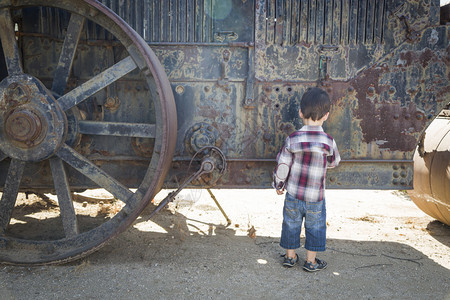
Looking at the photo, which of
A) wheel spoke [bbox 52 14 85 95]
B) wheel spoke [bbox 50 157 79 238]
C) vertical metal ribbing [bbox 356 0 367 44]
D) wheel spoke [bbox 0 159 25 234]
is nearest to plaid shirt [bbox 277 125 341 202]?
vertical metal ribbing [bbox 356 0 367 44]

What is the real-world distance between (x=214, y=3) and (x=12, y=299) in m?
2.49

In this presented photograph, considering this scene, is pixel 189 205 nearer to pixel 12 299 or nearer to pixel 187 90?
pixel 187 90

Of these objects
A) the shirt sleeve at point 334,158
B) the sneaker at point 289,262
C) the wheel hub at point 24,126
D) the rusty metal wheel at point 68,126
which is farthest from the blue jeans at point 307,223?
the wheel hub at point 24,126

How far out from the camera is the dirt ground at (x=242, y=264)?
2.49 meters

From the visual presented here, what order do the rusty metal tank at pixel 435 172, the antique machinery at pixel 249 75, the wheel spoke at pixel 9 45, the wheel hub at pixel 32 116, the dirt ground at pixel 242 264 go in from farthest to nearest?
the rusty metal tank at pixel 435 172 < the antique machinery at pixel 249 75 < the wheel spoke at pixel 9 45 < the wheel hub at pixel 32 116 < the dirt ground at pixel 242 264

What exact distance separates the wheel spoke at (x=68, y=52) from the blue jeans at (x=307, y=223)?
1.84 meters

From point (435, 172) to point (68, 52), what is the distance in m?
3.31

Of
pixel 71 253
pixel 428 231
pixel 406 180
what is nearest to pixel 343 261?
pixel 406 180

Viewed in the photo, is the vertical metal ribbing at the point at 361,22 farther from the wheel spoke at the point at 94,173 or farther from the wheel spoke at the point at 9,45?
the wheel spoke at the point at 9,45

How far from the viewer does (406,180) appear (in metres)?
3.16

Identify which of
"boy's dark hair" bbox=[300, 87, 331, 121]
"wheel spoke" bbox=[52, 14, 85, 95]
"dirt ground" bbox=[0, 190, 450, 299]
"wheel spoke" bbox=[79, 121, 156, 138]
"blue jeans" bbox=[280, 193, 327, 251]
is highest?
"wheel spoke" bbox=[52, 14, 85, 95]

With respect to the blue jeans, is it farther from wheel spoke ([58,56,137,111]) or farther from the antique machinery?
wheel spoke ([58,56,137,111])

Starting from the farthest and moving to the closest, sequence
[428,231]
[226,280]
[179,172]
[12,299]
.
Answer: [428,231] < [179,172] < [226,280] < [12,299]

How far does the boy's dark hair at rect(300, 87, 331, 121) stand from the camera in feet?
8.70
